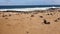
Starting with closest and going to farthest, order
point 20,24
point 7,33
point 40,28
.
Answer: point 7,33 → point 40,28 → point 20,24

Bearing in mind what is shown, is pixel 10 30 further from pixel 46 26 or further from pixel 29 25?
pixel 46 26

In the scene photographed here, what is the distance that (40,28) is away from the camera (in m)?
7.97

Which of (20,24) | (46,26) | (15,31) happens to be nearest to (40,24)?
(46,26)

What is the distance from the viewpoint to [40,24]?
28.3ft

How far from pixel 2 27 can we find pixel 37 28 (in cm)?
176

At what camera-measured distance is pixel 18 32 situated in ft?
24.1

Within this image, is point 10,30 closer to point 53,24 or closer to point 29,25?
point 29,25

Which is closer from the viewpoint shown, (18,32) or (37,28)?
(18,32)

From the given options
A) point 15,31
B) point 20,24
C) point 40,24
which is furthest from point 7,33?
point 40,24

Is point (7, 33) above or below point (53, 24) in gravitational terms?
above

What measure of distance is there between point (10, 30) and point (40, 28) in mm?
1510

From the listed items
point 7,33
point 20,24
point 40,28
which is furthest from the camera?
point 20,24

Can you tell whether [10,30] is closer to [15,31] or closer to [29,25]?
[15,31]

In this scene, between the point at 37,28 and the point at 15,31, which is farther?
the point at 37,28
